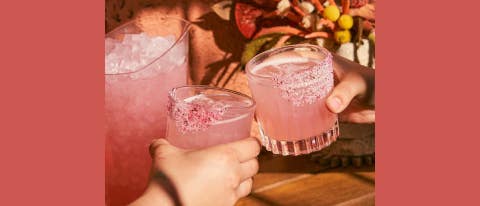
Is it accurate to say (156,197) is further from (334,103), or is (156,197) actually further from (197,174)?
(334,103)

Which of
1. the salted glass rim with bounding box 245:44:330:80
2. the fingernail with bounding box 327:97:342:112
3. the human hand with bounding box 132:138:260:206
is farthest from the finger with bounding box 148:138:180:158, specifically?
the fingernail with bounding box 327:97:342:112

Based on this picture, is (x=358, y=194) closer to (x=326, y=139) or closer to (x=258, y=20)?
(x=326, y=139)

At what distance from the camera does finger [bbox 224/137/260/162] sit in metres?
2.04

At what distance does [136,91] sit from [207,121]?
35cm

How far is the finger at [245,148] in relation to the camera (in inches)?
80.3

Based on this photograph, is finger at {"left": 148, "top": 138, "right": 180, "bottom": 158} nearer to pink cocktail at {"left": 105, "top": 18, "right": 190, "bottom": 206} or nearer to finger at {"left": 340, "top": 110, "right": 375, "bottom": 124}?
pink cocktail at {"left": 105, "top": 18, "right": 190, "bottom": 206}

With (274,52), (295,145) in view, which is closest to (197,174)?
(295,145)

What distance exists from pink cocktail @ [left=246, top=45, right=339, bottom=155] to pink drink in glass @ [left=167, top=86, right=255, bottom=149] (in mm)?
50

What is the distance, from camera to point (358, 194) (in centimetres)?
236

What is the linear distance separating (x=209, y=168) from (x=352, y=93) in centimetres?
43

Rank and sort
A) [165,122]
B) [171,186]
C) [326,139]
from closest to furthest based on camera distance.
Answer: [171,186] < [326,139] < [165,122]

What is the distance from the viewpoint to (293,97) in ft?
6.64

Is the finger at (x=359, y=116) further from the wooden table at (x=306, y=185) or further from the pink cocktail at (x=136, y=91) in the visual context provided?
the pink cocktail at (x=136, y=91)

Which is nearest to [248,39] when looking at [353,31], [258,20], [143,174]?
[258,20]
